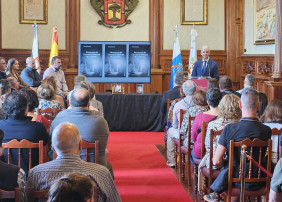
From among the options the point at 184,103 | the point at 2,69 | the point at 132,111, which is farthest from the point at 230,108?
the point at 132,111

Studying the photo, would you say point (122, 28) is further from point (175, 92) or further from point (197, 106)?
point (197, 106)

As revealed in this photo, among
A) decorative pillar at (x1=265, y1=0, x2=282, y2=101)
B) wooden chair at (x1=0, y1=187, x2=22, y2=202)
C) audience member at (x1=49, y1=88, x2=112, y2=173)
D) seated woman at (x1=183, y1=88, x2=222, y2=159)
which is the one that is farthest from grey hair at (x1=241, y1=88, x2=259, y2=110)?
decorative pillar at (x1=265, y1=0, x2=282, y2=101)

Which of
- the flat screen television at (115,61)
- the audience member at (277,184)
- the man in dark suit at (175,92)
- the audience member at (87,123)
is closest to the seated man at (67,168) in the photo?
the audience member at (277,184)

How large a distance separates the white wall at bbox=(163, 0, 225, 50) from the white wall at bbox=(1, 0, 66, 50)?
2647 millimetres

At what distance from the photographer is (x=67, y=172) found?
2783 mm

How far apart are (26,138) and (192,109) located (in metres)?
2.48

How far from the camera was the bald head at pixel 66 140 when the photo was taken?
2.87m

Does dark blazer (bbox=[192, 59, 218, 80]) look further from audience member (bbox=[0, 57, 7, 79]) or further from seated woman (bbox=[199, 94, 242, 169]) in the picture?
seated woman (bbox=[199, 94, 242, 169])

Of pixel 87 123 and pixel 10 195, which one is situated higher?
pixel 87 123

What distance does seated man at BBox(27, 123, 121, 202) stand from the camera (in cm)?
277

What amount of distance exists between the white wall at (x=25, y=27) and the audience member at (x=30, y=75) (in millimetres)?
3272

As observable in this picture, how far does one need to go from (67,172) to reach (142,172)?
368 centimetres

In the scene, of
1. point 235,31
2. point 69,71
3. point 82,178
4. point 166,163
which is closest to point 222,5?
point 235,31

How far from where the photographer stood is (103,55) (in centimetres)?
1076
